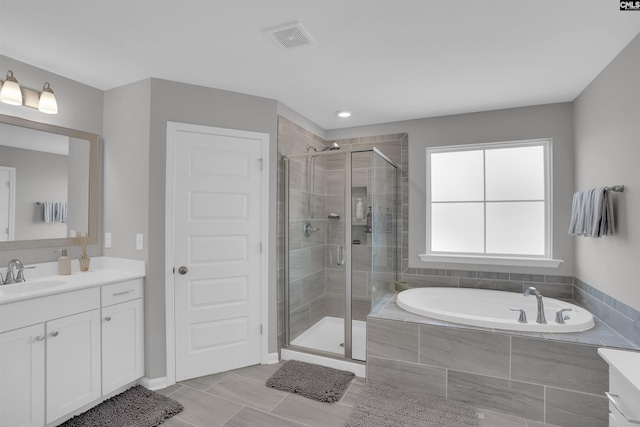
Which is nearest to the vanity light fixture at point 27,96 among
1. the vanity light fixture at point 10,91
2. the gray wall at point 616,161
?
the vanity light fixture at point 10,91

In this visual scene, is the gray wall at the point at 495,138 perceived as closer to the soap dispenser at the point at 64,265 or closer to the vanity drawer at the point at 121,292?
the vanity drawer at the point at 121,292

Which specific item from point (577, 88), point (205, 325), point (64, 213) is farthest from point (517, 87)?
point (64, 213)

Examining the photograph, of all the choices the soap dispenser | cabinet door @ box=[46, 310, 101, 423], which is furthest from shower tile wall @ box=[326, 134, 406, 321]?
the soap dispenser

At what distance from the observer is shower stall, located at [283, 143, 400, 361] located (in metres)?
2.99

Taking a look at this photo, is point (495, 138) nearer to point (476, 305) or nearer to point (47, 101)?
point (476, 305)

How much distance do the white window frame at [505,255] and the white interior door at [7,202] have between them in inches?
142

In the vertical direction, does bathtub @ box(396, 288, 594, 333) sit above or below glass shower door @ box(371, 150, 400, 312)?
below

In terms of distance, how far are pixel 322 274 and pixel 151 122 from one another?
2194 mm

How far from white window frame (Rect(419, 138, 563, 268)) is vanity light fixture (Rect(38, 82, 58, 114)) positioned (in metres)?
3.44

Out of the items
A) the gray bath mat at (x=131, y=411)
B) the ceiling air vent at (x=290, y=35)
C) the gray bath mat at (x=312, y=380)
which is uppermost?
the ceiling air vent at (x=290, y=35)

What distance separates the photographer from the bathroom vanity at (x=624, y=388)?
1224 mm

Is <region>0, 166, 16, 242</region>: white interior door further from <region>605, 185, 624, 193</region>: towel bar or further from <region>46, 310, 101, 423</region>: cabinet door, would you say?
<region>605, 185, 624, 193</region>: towel bar

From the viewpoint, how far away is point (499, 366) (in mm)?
2285

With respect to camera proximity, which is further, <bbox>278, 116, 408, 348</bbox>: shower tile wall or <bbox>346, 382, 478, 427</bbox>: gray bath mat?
<bbox>278, 116, 408, 348</bbox>: shower tile wall
